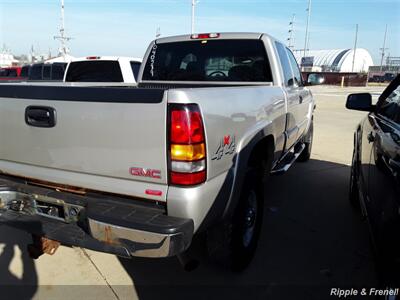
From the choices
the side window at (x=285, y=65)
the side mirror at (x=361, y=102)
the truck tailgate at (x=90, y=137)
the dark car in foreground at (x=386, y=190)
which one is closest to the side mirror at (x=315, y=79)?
the side window at (x=285, y=65)

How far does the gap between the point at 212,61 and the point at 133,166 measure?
7.97 feet

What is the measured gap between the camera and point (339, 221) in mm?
4211

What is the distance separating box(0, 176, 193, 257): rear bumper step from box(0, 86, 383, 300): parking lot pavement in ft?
1.99

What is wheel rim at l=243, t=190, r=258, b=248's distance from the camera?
123 inches

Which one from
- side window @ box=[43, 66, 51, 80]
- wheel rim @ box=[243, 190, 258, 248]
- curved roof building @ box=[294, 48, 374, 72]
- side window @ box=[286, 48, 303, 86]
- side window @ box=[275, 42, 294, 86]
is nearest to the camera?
wheel rim @ box=[243, 190, 258, 248]

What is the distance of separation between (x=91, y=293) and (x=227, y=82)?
8.36ft

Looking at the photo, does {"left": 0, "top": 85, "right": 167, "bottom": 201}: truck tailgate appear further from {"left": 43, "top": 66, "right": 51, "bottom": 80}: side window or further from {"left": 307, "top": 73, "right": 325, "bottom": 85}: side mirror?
{"left": 43, "top": 66, "right": 51, "bottom": 80}: side window

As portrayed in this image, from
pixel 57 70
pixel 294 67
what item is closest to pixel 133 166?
pixel 294 67

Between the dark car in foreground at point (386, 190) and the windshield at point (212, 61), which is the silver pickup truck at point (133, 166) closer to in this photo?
the dark car in foreground at point (386, 190)

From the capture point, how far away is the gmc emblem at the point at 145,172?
2226 mm

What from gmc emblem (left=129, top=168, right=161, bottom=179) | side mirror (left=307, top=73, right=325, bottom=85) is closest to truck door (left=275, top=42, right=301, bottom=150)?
side mirror (left=307, top=73, right=325, bottom=85)

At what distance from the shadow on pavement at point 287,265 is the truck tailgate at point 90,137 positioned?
81 centimetres

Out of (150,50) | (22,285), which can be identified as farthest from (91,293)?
(150,50)

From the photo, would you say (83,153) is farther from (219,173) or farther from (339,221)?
(339,221)
